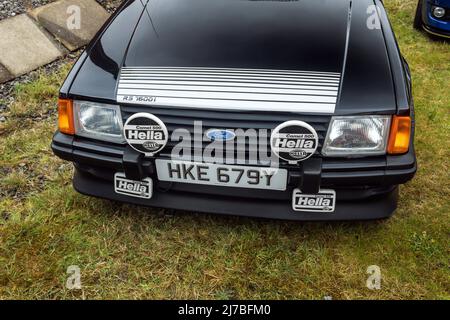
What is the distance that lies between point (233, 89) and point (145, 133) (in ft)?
1.48

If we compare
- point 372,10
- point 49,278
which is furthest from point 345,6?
point 49,278

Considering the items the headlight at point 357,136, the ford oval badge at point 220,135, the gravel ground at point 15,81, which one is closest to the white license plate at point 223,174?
the ford oval badge at point 220,135

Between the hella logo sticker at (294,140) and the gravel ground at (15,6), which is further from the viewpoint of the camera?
the gravel ground at (15,6)

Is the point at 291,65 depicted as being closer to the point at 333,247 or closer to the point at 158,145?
the point at 158,145

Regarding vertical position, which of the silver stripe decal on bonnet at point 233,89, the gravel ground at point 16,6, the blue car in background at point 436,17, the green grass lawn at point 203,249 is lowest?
the green grass lawn at point 203,249

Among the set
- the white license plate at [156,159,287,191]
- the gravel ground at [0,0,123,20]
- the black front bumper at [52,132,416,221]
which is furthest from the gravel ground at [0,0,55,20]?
the white license plate at [156,159,287,191]

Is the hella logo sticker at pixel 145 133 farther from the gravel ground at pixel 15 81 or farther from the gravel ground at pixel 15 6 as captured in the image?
the gravel ground at pixel 15 6

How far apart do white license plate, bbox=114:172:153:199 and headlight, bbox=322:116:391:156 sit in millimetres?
869

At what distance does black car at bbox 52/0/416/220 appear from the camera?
6.70 ft

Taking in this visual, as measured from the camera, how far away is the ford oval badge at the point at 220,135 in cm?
205

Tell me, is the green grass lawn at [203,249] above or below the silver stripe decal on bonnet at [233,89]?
below

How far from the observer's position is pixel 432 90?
3.89 metres

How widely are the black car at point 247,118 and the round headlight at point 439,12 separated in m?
2.53

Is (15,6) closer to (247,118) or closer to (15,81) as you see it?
(15,81)
